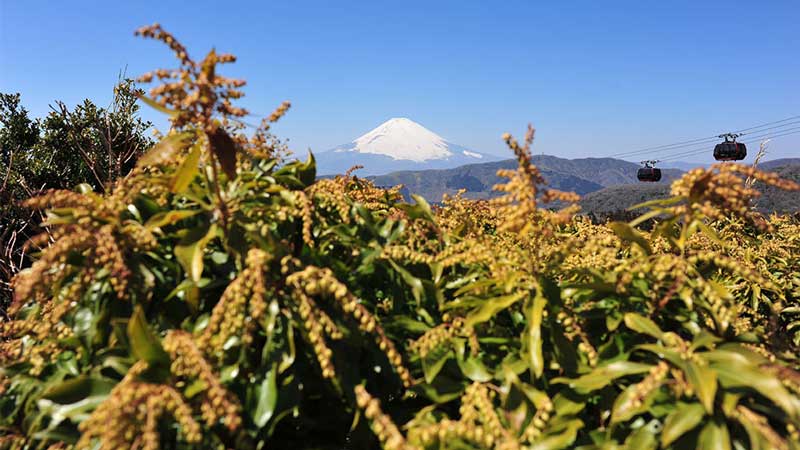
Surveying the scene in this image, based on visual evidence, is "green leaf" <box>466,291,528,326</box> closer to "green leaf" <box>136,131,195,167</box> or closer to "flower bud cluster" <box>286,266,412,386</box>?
"flower bud cluster" <box>286,266,412,386</box>

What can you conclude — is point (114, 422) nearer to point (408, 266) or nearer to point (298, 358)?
point (298, 358)

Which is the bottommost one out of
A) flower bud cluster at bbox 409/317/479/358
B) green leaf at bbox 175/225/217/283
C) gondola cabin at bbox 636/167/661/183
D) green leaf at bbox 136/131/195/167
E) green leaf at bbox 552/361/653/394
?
gondola cabin at bbox 636/167/661/183

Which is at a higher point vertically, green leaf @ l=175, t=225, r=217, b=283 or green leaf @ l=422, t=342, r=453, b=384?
green leaf @ l=175, t=225, r=217, b=283

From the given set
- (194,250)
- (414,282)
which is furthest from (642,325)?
(194,250)

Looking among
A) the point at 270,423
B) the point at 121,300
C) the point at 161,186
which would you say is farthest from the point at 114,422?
the point at 161,186

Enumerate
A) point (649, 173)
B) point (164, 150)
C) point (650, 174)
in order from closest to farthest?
1. point (164, 150)
2. point (650, 174)
3. point (649, 173)

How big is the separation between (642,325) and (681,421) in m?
0.41

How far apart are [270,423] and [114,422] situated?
55 cm

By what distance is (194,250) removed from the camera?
197cm

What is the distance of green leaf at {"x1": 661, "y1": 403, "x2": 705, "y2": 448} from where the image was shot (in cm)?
168

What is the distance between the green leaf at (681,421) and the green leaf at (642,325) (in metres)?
0.29

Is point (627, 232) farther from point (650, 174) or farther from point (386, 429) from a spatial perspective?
point (650, 174)

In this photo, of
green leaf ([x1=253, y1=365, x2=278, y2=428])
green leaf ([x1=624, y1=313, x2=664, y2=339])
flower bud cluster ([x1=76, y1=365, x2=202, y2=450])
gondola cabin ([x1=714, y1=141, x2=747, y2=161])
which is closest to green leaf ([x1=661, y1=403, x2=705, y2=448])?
green leaf ([x1=624, y1=313, x2=664, y2=339])

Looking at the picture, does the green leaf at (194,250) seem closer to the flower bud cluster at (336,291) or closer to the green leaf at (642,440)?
the flower bud cluster at (336,291)
